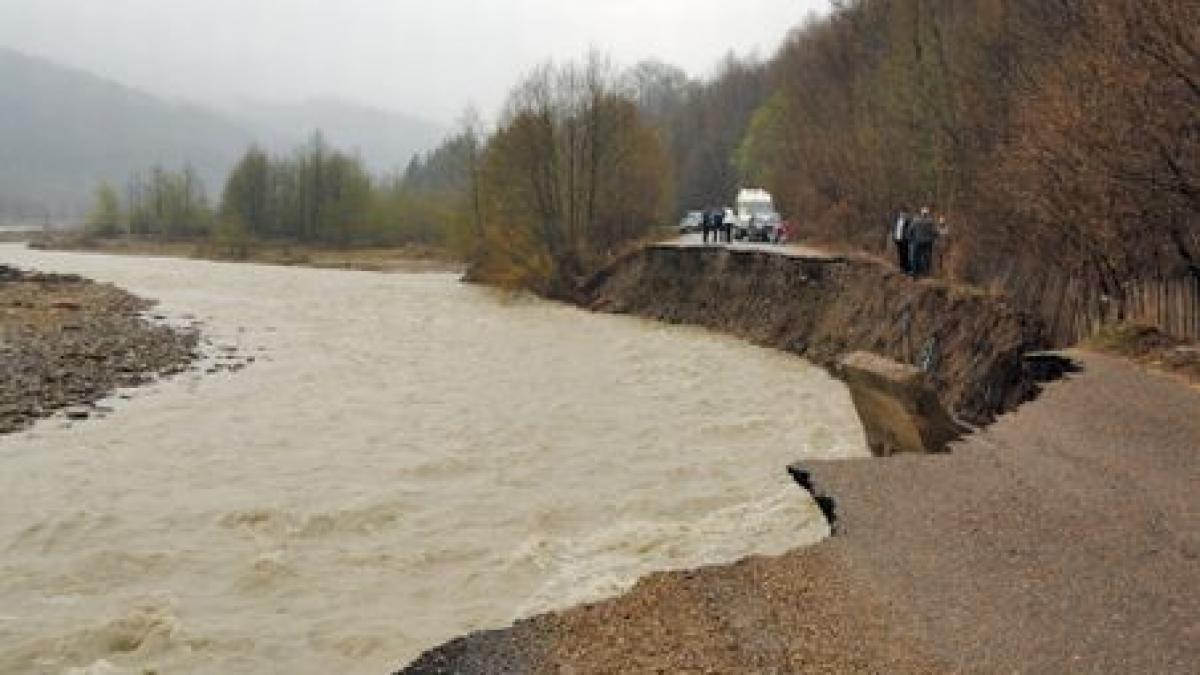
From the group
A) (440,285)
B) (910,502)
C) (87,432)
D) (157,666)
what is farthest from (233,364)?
(440,285)

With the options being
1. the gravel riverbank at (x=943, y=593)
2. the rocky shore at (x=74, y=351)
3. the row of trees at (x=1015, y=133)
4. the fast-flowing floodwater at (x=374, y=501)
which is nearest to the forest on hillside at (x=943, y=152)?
the row of trees at (x=1015, y=133)

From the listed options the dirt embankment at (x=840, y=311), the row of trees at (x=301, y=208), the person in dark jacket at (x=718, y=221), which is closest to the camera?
the dirt embankment at (x=840, y=311)

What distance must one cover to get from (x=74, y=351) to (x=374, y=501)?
20.8 meters

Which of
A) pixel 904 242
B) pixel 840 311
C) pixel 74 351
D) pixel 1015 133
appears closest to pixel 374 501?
pixel 1015 133

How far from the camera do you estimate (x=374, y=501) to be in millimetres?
16797

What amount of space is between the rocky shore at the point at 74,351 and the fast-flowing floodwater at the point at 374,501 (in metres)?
1.18

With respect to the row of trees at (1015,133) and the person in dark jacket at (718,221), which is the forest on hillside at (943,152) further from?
the person in dark jacket at (718,221)

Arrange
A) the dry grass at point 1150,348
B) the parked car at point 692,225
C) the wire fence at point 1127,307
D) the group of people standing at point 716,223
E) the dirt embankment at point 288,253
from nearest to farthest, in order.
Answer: the dry grass at point 1150,348 < the wire fence at point 1127,307 < the group of people standing at point 716,223 < the parked car at point 692,225 < the dirt embankment at point 288,253

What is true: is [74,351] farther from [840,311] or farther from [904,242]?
[904,242]

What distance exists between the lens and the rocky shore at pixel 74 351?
25578mm

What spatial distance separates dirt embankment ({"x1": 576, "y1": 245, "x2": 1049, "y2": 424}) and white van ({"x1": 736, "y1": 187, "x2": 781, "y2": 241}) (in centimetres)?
629

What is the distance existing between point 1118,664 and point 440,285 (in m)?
65.4

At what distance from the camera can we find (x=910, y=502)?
11.6 metres

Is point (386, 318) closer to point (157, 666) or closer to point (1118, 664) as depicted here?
point (157, 666)
